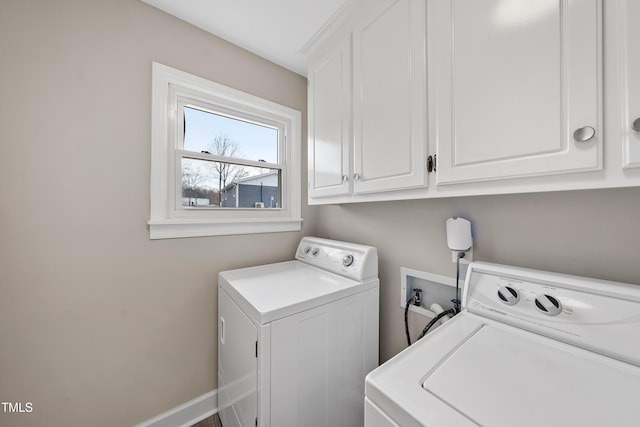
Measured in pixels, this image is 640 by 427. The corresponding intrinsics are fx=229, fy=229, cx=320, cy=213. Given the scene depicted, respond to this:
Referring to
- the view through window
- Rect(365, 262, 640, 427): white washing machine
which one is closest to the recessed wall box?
Rect(365, 262, 640, 427): white washing machine

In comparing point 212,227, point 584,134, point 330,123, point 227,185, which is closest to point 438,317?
point 584,134

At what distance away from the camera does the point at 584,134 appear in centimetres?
60

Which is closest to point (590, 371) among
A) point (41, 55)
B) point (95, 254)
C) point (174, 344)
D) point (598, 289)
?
point (598, 289)

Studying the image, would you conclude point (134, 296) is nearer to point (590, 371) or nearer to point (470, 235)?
point (470, 235)

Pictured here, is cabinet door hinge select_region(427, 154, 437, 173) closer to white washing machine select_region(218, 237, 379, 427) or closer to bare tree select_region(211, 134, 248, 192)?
white washing machine select_region(218, 237, 379, 427)

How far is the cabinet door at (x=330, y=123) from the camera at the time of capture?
1.33 meters

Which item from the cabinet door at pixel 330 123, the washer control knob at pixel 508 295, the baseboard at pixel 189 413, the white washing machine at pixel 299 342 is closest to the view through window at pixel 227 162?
the cabinet door at pixel 330 123

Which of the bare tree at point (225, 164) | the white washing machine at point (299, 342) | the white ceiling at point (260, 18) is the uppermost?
the white ceiling at point (260, 18)

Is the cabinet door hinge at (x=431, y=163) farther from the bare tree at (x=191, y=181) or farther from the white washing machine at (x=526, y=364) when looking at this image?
the bare tree at (x=191, y=181)

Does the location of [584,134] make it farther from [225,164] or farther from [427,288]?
[225,164]

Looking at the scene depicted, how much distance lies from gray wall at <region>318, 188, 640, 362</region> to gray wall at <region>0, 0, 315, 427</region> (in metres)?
1.22

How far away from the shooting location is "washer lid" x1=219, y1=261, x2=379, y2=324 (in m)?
1.02

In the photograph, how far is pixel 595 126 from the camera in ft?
1.92

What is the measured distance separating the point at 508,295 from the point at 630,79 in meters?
0.69
